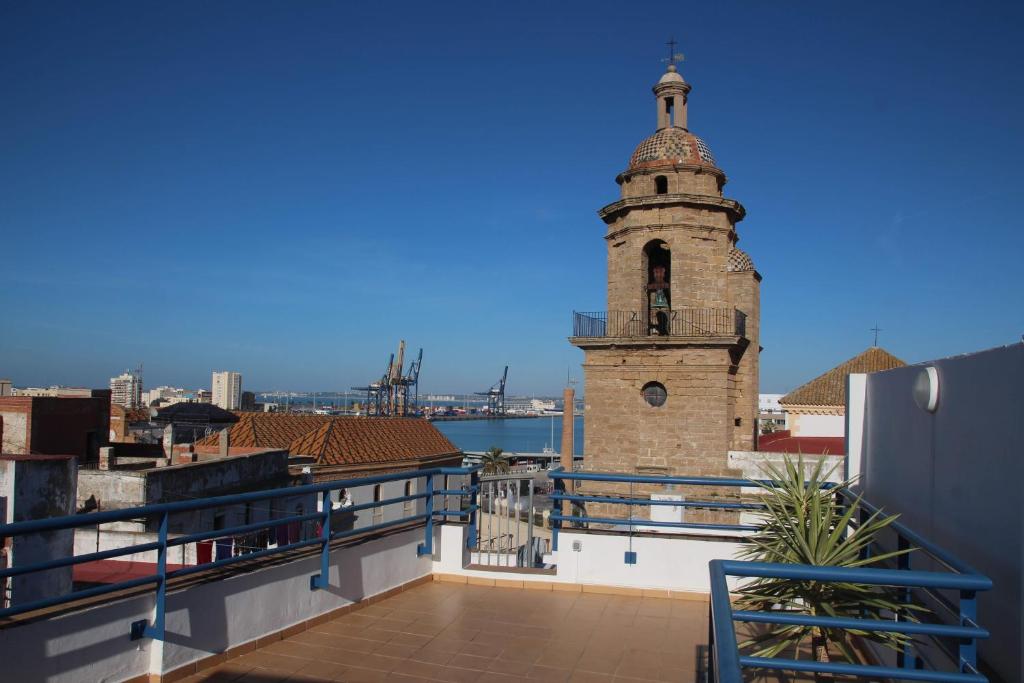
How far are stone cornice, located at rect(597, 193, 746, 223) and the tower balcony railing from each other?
97.9 inches

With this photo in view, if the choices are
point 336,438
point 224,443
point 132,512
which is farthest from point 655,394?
point 336,438

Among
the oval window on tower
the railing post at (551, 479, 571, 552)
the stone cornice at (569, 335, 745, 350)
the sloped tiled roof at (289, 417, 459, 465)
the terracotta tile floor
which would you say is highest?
the stone cornice at (569, 335, 745, 350)

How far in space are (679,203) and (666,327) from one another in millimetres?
3057

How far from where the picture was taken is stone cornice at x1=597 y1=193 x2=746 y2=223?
18.8 metres

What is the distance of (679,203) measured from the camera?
18.8 metres

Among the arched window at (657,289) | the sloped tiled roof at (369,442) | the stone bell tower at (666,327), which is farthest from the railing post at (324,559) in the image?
the sloped tiled roof at (369,442)

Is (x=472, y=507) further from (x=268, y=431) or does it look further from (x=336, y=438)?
(x=268, y=431)

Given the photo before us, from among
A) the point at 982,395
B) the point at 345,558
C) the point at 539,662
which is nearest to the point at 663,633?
the point at 539,662

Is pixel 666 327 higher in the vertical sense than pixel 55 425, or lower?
higher

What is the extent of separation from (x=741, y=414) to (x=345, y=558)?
55.6 feet

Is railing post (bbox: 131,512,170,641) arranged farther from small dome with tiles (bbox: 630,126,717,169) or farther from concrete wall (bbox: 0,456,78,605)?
small dome with tiles (bbox: 630,126,717,169)

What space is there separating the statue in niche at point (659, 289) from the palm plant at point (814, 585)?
14391 millimetres

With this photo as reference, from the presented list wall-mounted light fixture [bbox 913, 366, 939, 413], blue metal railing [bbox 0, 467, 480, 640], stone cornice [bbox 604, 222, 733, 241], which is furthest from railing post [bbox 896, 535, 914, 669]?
stone cornice [bbox 604, 222, 733, 241]

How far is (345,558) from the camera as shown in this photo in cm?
628
